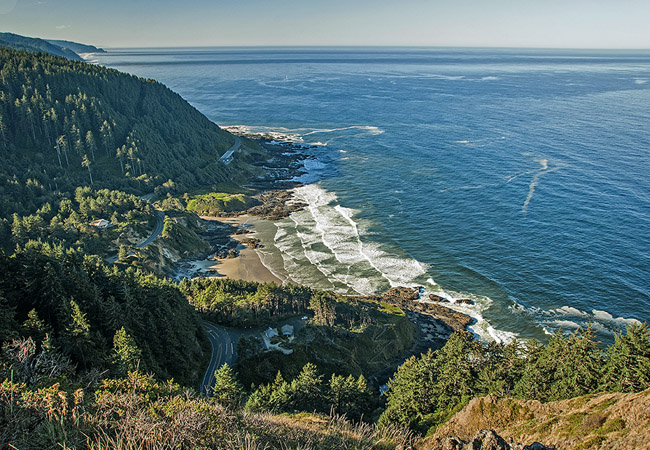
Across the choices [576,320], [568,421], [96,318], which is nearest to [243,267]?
[96,318]

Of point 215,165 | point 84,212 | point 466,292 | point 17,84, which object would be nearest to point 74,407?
point 466,292

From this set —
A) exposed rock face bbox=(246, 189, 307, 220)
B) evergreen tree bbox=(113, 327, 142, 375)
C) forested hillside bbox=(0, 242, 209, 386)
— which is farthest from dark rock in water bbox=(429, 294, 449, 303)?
evergreen tree bbox=(113, 327, 142, 375)

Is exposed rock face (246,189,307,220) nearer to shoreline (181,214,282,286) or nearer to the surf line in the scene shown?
shoreline (181,214,282,286)

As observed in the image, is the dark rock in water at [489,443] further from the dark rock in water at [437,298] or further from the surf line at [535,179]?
the surf line at [535,179]

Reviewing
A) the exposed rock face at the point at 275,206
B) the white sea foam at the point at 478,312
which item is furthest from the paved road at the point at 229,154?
the white sea foam at the point at 478,312

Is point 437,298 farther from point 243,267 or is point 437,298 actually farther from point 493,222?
point 243,267
